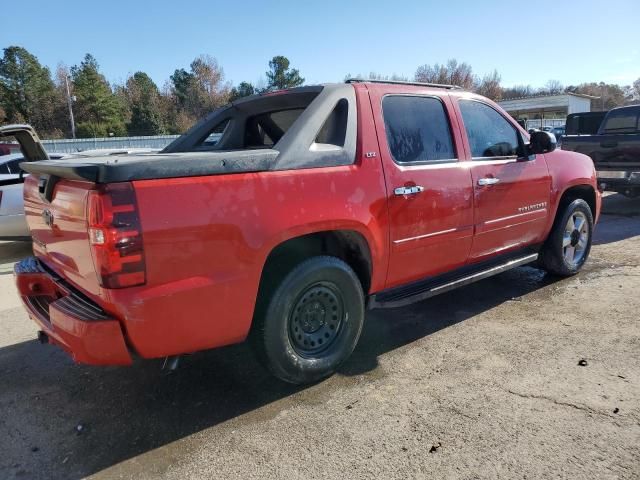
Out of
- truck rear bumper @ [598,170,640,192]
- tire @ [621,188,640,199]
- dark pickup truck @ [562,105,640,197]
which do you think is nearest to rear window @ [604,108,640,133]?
dark pickup truck @ [562,105,640,197]

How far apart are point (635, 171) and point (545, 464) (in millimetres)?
8198

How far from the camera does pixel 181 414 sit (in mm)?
3029

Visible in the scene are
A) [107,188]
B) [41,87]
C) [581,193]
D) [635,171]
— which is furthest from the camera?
[41,87]

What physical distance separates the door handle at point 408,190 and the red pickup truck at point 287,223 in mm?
11

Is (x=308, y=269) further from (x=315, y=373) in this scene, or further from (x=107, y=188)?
(x=107, y=188)

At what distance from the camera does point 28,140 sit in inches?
162

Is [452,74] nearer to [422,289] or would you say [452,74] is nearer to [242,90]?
[242,90]

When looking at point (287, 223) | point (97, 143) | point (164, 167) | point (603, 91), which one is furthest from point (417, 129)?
point (603, 91)

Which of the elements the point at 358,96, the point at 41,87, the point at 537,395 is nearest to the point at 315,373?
the point at 537,395

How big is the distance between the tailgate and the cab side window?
295cm

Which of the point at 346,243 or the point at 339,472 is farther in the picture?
the point at 346,243

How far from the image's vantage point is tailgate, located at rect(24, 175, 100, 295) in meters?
2.54

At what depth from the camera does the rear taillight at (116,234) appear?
7.75 ft

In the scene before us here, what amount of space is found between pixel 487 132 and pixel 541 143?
0.61m
